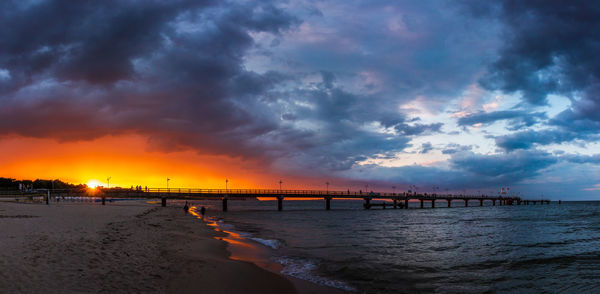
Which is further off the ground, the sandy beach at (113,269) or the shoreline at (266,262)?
the sandy beach at (113,269)

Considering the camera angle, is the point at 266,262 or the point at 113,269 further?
the point at 266,262

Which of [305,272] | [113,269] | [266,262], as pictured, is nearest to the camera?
[113,269]

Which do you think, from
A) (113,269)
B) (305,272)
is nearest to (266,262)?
(305,272)

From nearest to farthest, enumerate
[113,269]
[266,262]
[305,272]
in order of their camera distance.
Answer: [113,269] < [305,272] < [266,262]

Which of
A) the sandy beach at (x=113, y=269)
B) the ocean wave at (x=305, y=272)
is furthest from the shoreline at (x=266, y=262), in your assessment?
the ocean wave at (x=305, y=272)

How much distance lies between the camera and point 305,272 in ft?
54.2

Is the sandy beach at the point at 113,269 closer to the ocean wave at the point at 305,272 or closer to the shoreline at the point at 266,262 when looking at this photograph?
the shoreline at the point at 266,262

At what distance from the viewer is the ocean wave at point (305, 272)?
14.3m

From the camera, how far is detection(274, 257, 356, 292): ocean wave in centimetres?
1432

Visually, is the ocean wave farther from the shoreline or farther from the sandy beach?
the sandy beach

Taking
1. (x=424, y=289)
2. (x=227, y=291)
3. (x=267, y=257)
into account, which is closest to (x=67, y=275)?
(x=227, y=291)

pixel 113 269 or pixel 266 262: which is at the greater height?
pixel 113 269

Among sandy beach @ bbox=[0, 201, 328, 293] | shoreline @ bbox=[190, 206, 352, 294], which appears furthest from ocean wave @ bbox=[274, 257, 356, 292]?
sandy beach @ bbox=[0, 201, 328, 293]

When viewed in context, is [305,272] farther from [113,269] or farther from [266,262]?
[113,269]
